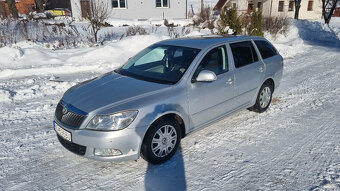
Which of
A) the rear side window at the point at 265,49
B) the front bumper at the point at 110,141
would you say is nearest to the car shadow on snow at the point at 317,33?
the rear side window at the point at 265,49

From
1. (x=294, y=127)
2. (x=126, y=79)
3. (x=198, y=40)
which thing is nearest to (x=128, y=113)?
(x=126, y=79)

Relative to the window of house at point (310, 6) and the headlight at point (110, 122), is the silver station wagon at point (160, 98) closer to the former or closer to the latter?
the headlight at point (110, 122)

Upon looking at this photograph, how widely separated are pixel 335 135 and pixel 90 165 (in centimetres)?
404

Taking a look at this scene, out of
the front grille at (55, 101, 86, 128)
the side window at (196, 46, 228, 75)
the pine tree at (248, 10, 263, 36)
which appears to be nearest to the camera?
the front grille at (55, 101, 86, 128)

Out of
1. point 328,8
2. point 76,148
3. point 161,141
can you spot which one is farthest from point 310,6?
point 76,148

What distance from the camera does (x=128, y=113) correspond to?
10.2 feet

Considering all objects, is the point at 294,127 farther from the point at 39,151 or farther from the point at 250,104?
the point at 39,151

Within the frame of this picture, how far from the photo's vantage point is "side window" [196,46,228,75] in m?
3.98

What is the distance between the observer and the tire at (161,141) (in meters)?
3.30

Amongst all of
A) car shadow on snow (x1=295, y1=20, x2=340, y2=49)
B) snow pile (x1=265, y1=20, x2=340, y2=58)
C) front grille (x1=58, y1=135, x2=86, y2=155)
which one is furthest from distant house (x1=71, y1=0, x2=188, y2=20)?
front grille (x1=58, y1=135, x2=86, y2=155)

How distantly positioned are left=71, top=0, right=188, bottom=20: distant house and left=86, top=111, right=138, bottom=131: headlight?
2479 cm

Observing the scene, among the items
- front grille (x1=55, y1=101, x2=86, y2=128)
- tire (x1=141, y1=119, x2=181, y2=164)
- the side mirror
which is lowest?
tire (x1=141, y1=119, x2=181, y2=164)

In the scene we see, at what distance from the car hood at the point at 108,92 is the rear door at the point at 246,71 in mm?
1586

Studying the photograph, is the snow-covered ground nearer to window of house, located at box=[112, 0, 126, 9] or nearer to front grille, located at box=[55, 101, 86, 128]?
front grille, located at box=[55, 101, 86, 128]
